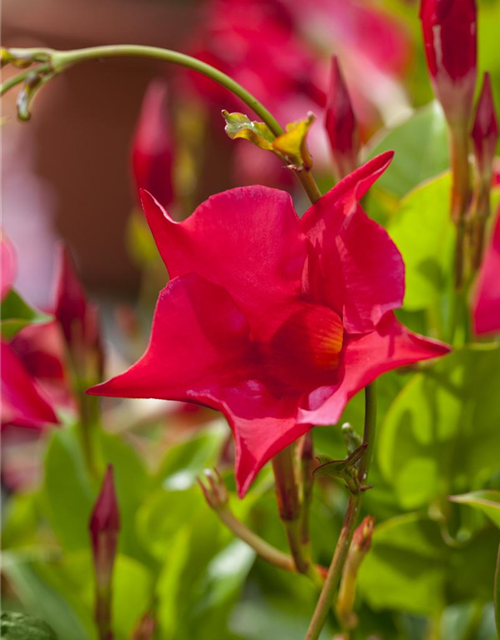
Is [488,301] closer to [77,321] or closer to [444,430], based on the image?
[444,430]

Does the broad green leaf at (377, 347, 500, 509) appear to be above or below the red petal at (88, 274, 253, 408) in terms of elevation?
below

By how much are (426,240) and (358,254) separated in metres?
0.11

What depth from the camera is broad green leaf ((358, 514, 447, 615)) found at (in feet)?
1.00

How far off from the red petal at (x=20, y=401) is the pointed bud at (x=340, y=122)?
13 cm

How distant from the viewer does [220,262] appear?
0.69ft

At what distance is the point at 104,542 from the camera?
28 cm

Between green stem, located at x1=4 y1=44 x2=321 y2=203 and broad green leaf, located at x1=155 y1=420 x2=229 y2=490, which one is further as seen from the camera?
broad green leaf, located at x1=155 y1=420 x2=229 y2=490

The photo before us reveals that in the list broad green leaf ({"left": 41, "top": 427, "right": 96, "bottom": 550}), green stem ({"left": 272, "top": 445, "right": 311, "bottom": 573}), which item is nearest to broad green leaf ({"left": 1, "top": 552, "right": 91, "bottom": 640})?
broad green leaf ({"left": 41, "top": 427, "right": 96, "bottom": 550})

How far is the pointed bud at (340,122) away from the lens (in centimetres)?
29

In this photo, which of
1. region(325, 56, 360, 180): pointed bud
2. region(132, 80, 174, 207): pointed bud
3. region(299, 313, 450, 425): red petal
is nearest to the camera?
region(299, 313, 450, 425): red petal

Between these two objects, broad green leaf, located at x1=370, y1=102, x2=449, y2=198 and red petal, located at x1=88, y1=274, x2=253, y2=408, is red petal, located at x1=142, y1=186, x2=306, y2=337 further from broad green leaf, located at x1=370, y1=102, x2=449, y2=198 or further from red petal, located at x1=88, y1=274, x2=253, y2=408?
broad green leaf, located at x1=370, y1=102, x2=449, y2=198

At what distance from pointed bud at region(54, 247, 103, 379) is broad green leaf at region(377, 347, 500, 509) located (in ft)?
0.46

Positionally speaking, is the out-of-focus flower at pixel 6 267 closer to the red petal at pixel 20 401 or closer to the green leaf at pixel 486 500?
the red petal at pixel 20 401

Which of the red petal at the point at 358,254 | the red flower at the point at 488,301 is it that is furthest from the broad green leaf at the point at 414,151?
the red petal at the point at 358,254
